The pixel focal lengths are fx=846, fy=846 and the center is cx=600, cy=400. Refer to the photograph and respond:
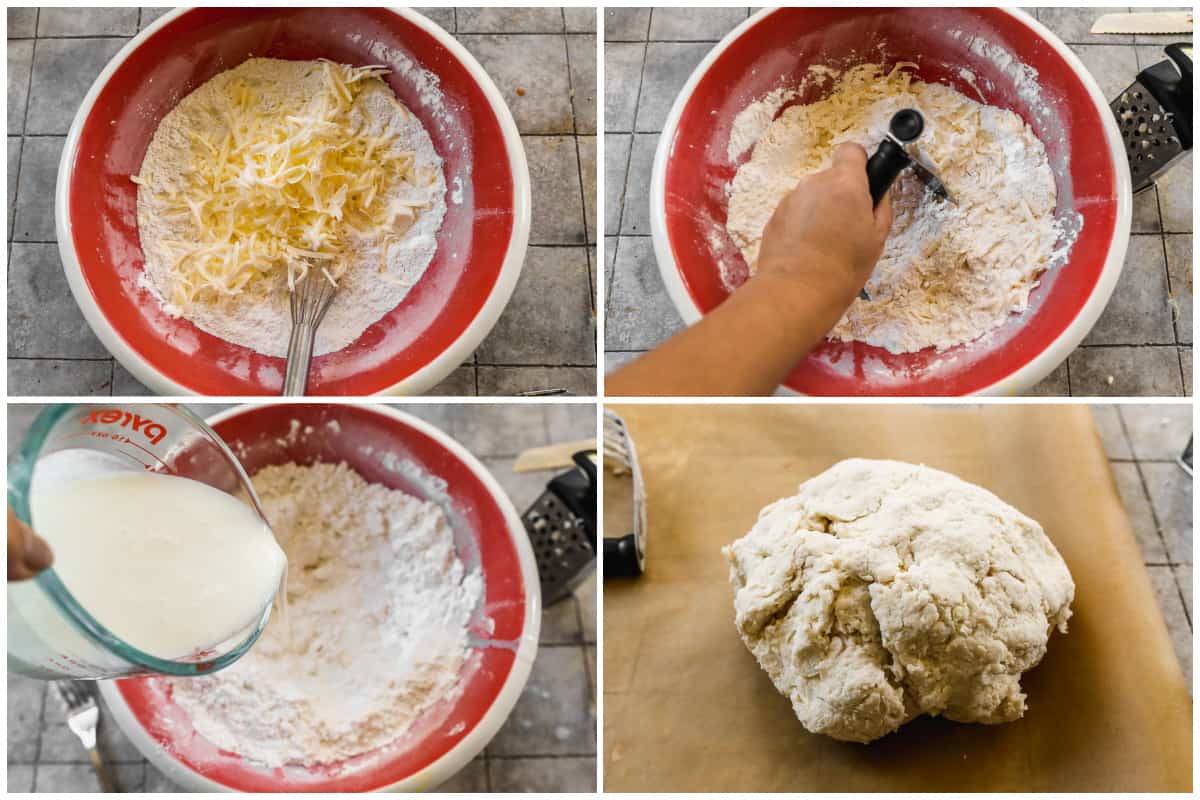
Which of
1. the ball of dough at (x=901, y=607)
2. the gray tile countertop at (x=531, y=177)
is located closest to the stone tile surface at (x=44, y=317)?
the gray tile countertop at (x=531, y=177)

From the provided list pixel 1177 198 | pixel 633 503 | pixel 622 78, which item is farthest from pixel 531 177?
pixel 1177 198

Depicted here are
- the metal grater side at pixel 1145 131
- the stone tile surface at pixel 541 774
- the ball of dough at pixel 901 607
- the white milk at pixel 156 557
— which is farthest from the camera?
the stone tile surface at pixel 541 774

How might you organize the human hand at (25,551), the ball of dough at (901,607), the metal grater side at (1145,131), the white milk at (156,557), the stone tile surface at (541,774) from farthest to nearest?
the stone tile surface at (541,774)
the metal grater side at (1145,131)
the ball of dough at (901,607)
the white milk at (156,557)
the human hand at (25,551)

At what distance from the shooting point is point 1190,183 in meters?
0.99

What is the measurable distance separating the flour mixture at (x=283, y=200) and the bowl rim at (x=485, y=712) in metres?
0.12

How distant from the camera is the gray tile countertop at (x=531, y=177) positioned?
964 mm

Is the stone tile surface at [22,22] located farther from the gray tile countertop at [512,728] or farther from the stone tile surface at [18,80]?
the gray tile countertop at [512,728]

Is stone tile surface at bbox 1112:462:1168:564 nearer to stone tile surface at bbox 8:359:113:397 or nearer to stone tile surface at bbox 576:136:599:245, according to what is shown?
stone tile surface at bbox 576:136:599:245

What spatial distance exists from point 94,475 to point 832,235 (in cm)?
70

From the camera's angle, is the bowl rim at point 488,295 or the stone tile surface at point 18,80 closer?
the bowl rim at point 488,295

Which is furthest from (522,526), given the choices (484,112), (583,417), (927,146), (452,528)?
(927,146)

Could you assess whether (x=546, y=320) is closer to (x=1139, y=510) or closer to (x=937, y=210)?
(x=937, y=210)

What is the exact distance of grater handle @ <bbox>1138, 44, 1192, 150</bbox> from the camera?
2.85 feet

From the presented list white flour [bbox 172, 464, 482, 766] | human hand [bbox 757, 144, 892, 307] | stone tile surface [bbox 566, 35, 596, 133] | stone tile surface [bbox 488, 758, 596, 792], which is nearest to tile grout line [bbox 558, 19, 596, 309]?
stone tile surface [bbox 566, 35, 596, 133]
